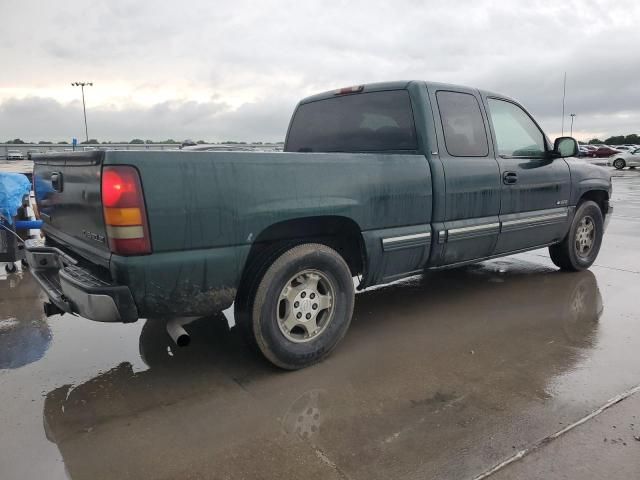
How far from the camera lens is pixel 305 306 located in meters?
3.39

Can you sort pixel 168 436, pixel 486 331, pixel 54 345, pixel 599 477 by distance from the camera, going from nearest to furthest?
pixel 599 477 < pixel 168 436 < pixel 54 345 < pixel 486 331

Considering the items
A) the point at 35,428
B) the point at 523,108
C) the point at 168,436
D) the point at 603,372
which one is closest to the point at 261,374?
the point at 168,436

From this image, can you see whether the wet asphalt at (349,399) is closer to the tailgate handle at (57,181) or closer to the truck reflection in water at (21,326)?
the truck reflection in water at (21,326)

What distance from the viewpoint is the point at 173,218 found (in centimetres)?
273

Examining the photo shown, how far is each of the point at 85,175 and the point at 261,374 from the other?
163 cm

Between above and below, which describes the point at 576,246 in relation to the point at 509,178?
below

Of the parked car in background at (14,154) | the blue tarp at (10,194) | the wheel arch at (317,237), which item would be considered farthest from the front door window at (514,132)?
the parked car in background at (14,154)

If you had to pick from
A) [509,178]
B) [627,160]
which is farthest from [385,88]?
[627,160]

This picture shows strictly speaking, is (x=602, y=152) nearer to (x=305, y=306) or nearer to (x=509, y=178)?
(x=509, y=178)

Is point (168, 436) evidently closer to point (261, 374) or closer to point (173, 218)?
point (261, 374)

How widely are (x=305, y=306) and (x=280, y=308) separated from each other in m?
0.17

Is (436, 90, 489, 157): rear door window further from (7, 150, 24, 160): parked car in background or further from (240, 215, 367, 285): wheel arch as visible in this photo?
(7, 150, 24, 160): parked car in background

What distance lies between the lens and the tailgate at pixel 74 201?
2.77m

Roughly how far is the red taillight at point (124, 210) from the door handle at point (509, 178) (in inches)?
127
